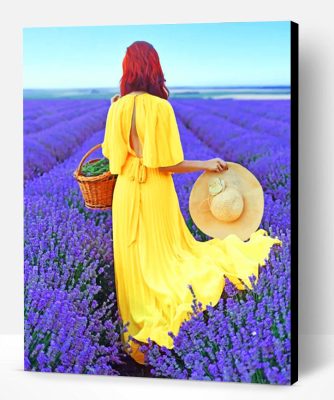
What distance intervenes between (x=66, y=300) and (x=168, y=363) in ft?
2.58

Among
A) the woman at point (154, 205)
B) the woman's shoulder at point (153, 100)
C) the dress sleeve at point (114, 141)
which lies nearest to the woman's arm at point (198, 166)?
the woman at point (154, 205)

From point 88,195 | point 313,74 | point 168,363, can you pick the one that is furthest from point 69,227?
point 313,74

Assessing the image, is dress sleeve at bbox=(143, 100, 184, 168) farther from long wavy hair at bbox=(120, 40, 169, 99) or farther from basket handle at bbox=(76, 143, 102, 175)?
basket handle at bbox=(76, 143, 102, 175)

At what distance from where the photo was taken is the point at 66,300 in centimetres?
1058

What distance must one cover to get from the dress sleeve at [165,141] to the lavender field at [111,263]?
0.05 metres

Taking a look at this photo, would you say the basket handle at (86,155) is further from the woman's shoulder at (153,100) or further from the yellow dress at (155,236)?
the woman's shoulder at (153,100)

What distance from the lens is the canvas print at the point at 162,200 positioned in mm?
10156

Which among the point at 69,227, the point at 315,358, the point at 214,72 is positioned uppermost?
the point at 214,72

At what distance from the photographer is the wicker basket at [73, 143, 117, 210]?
10.4 m

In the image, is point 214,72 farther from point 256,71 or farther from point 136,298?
point 136,298

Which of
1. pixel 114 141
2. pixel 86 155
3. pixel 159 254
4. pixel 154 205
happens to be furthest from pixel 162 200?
pixel 86 155

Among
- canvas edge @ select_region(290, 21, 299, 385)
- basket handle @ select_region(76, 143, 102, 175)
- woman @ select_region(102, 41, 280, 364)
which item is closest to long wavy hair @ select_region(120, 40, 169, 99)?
woman @ select_region(102, 41, 280, 364)

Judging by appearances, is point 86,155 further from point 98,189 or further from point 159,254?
point 159,254

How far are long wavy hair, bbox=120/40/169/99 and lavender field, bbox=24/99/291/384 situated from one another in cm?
15
